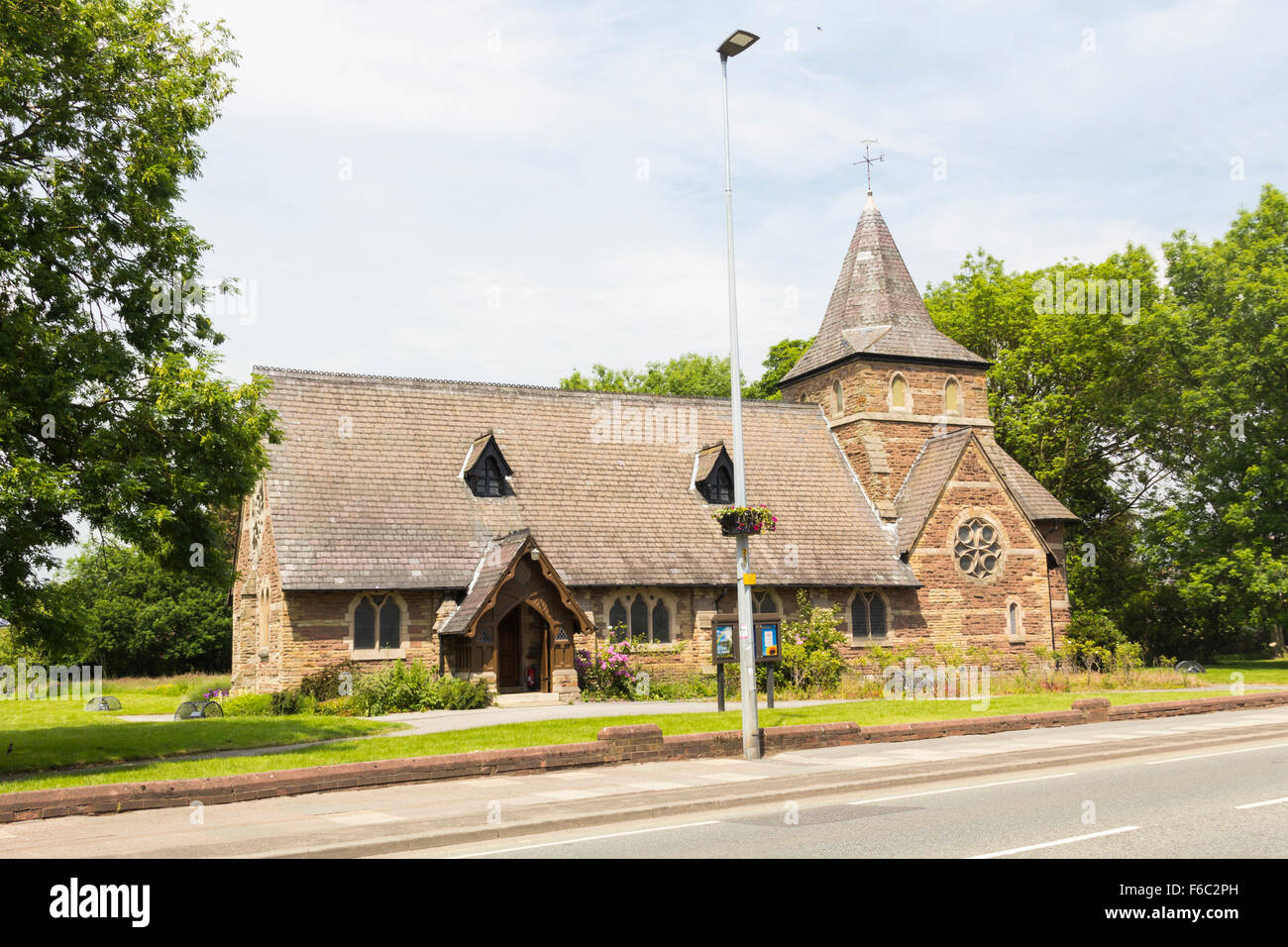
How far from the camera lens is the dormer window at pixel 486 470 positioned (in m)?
32.1

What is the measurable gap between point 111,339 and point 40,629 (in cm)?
466

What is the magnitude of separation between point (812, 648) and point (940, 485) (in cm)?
773

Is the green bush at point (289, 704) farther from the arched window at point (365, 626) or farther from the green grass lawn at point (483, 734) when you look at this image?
the arched window at point (365, 626)

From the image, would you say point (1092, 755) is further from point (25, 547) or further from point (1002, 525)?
point (1002, 525)

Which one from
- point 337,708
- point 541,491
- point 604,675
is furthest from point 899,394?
point 337,708

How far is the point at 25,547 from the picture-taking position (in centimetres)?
1623

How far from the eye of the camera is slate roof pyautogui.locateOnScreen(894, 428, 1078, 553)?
36156 mm

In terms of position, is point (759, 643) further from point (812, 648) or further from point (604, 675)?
point (812, 648)

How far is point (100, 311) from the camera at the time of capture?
18.2m

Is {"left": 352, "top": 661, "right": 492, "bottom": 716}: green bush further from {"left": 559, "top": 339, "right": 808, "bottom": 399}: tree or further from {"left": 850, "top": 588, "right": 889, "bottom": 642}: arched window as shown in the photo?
{"left": 559, "top": 339, "right": 808, "bottom": 399}: tree

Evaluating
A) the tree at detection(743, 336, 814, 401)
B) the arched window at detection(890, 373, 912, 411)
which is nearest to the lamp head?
the arched window at detection(890, 373, 912, 411)

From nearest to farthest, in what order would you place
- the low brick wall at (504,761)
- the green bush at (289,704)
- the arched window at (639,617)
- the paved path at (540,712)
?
the low brick wall at (504,761)
the paved path at (540,712)
the green bush at (289,704)
the arched window at (639,617)

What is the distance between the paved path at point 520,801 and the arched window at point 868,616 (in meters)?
15.7

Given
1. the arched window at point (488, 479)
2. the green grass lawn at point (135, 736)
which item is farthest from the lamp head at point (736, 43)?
the arched window at point (488, 479)
